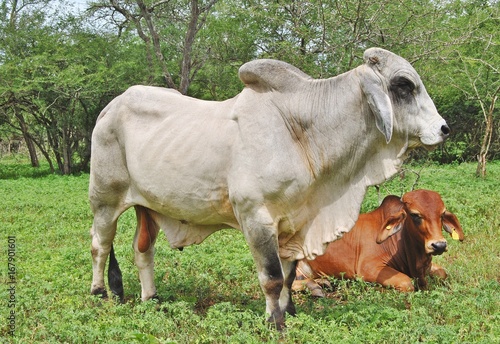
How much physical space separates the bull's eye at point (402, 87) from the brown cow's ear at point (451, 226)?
139 cm

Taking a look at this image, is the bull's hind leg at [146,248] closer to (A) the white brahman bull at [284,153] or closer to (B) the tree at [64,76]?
(A) the white brahman bull at [284,153]

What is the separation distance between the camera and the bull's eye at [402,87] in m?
3.82

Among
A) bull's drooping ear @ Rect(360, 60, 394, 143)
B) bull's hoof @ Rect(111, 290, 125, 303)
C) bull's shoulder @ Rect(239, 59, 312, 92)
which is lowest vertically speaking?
bull's hoof @ Rect(111, 290, 125, 303)

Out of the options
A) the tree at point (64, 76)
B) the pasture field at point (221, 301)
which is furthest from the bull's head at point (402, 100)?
the tree at point (64, 76)

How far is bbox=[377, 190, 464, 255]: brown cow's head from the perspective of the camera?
4672 mm

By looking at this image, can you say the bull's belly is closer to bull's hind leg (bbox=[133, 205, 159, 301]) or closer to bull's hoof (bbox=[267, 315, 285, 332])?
bull's hind leg (bbox=[133, 205, 159, 301])

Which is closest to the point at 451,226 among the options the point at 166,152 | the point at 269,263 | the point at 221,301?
the point at 269,263

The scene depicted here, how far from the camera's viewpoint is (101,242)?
4965mm

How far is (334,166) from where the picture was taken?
13.1 feet

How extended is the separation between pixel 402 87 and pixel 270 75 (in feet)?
2.88

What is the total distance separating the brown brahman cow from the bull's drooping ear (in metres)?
1.23

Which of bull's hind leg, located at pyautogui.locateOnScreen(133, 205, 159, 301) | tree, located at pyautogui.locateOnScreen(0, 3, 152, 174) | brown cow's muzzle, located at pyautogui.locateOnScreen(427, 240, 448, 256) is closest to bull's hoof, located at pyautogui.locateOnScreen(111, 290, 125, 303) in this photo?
bull's hind leg, located at pyautogui.locateOnScreen(133, 205, 159, 301)

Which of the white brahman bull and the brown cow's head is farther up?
the white brahman bull

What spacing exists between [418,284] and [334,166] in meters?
1.57
